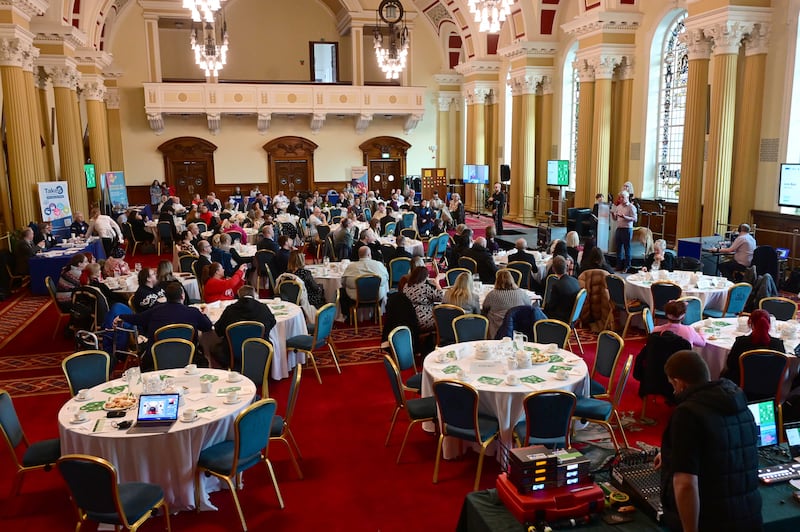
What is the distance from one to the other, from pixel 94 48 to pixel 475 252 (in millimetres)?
16307

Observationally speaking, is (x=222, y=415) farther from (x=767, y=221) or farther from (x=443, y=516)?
(x=767, y=221)

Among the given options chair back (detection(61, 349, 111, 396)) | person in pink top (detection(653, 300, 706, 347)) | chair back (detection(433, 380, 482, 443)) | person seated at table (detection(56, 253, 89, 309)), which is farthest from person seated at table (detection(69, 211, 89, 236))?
person in pink top (detection(653, 300, 706, 347))

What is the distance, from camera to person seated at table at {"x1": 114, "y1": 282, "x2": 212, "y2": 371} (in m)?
6.64

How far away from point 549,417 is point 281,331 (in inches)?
147

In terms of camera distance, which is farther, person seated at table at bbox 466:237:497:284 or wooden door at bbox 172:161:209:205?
wooden door at bbox 172:161:209:205

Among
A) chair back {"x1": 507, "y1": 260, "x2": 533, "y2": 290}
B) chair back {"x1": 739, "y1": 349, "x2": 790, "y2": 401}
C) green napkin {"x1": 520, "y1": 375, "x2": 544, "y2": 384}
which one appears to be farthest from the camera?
chair back {"x1": 507, "y1": 260, "x2": 533, "y2": 290}

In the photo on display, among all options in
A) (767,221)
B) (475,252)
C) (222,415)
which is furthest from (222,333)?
(767,221)

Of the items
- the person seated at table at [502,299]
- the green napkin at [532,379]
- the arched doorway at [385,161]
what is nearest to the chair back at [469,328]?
the person seated at table at [502,299]

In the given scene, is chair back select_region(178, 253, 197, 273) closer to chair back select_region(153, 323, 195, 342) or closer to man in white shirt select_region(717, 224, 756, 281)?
chair back select_region(153, 323, 195, 342)

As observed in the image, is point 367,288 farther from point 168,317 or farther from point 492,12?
point 492,12

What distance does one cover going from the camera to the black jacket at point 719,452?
2.80 metres

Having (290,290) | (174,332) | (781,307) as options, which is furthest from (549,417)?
(290,290)

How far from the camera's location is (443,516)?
4613 mm

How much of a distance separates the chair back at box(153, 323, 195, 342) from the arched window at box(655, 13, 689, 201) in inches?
498
